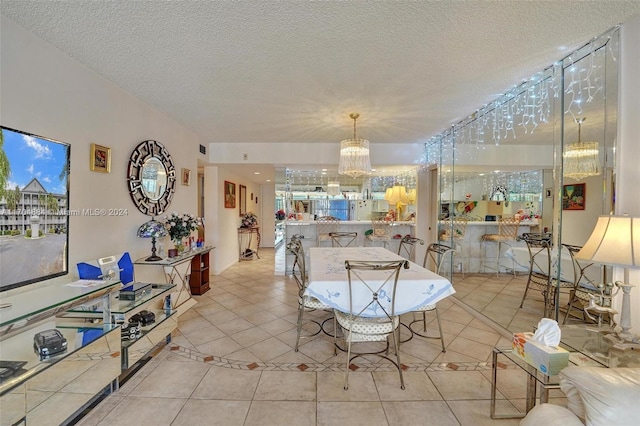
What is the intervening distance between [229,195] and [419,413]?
5.53m

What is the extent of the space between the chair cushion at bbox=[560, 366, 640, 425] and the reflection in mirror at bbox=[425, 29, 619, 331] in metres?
1.42

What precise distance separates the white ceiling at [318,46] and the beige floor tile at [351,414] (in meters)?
2.57

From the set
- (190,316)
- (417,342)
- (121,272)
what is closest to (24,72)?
(121,272)

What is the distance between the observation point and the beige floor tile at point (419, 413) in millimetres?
1793

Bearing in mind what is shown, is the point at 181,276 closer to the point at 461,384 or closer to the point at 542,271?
the point at 461,384

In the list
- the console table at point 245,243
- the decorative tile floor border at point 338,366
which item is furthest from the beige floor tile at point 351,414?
the console table at point 245,243

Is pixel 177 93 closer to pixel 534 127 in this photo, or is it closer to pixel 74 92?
pixel 74 92

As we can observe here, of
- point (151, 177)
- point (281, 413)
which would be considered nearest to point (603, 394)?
point (281, 413)

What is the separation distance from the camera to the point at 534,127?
296 cm

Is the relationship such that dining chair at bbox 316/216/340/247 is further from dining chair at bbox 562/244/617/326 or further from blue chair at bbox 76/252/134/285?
dining chair at bbox 562/244/617/326

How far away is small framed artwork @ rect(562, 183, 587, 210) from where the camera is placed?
89.3 inches

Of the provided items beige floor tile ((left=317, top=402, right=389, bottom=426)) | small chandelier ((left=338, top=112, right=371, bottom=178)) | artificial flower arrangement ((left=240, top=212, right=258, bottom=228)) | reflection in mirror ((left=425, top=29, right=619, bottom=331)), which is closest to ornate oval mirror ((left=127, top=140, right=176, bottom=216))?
small chandelier ((left=338, top=112, right=371, bottom=178))

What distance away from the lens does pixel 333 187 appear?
6.55 m

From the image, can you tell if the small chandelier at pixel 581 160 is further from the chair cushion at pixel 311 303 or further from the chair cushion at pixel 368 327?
the chair cushion at pixel 311 303
